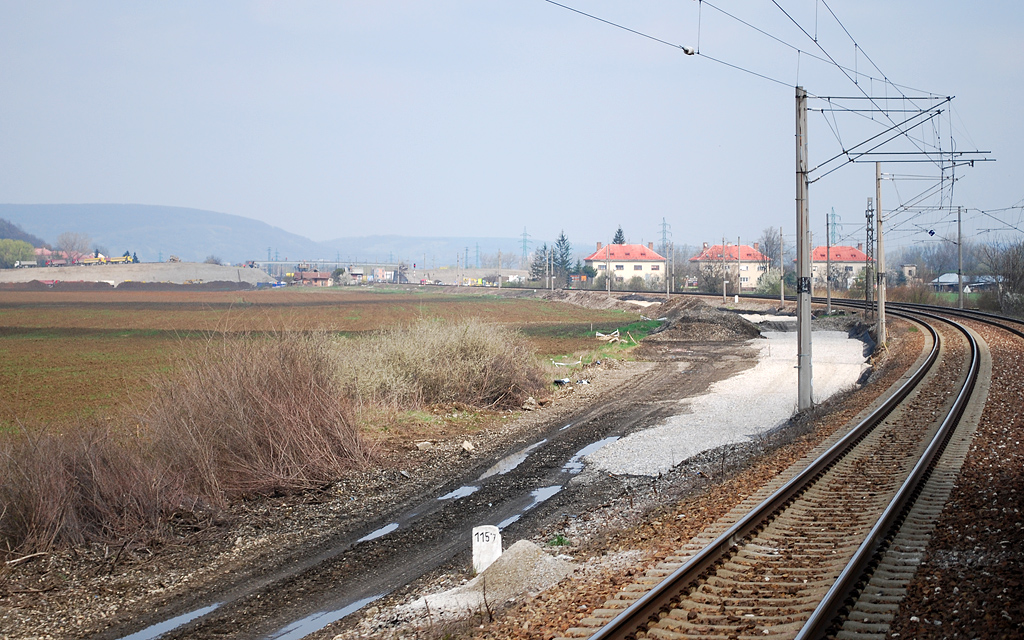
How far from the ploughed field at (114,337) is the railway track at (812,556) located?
354 inches

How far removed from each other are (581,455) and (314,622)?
342 inches

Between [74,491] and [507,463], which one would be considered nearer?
[74,491]

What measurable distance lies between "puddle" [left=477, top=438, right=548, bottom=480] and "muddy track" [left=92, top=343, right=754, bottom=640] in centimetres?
11

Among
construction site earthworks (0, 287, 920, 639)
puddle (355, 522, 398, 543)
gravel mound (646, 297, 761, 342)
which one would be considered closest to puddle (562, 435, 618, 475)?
construction site earthworks (0, 287, 920, 639)

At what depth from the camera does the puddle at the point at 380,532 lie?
10.9m

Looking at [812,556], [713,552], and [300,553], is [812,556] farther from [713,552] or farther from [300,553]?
[300,553]

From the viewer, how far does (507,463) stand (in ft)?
50.7

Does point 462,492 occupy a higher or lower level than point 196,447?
lower

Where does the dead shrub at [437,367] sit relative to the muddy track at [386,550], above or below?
above

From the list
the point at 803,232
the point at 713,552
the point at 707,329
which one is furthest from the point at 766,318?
the point at 713,552

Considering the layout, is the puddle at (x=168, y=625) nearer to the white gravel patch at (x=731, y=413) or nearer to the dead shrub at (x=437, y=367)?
the white gravel patch at (x=731, y=413)

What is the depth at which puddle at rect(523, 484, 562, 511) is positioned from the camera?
1255 cm

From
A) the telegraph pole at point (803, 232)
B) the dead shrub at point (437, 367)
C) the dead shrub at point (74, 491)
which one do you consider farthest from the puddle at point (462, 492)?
the telegraph pole at point (803, 232)

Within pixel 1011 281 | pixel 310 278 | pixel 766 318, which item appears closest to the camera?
pixel 1011 281
